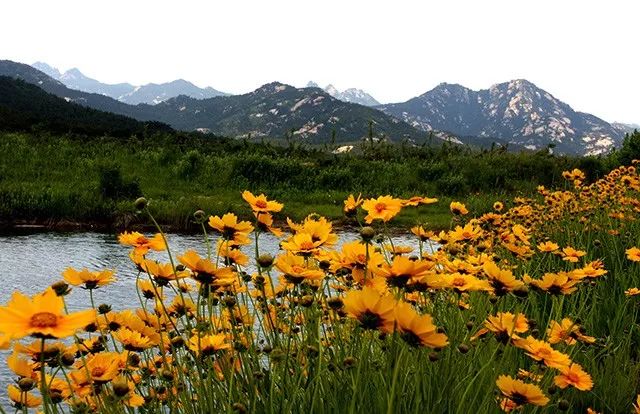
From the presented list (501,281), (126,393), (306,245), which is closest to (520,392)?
(501,281)

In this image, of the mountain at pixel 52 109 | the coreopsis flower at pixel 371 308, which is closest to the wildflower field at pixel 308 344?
the coreopsis flower at pixel 371 308

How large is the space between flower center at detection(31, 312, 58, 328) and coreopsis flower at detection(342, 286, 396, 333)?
0.57 metres

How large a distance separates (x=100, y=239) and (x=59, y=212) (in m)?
2.52

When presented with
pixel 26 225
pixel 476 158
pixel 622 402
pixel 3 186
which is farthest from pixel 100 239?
pixel 476 158

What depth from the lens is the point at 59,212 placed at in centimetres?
1405

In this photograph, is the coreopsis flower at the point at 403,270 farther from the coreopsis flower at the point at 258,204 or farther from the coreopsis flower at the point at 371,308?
the coreopsis flower at the point at 258,204

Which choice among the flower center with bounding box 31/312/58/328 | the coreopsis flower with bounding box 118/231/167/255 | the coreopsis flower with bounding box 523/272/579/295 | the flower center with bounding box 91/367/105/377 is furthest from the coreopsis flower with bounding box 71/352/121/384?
the coreopsis flower with bounding box 523/272/579/295

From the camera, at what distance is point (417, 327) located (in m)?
1.25

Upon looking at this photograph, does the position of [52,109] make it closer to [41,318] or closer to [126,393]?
[126,393]

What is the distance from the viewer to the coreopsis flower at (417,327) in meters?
1.25

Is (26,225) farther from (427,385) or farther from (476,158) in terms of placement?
(476,158)

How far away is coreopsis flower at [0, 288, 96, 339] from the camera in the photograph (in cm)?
105

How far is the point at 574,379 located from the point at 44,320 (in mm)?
1567

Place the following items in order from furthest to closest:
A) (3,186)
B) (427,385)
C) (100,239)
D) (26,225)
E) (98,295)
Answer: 1. (3,186)
2. (26,225)
3. (100,239)
4. (98,295)
5. (427,385)
